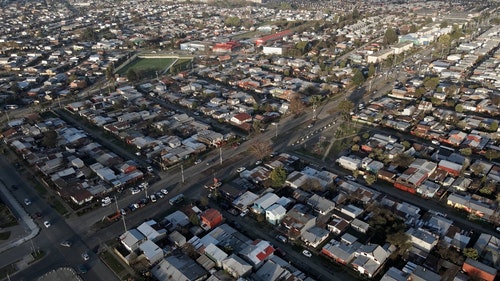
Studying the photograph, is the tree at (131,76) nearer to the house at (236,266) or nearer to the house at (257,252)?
the house at (257,252)

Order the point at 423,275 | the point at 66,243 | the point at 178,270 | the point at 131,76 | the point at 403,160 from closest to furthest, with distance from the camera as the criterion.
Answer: the point at 423,275
the point at 178,270
the point at 66,243
the point at 403,160
the point at 131,76

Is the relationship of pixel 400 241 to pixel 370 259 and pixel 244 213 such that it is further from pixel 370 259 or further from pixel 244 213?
pixel 244 213

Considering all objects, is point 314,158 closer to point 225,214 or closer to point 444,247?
point 225,214

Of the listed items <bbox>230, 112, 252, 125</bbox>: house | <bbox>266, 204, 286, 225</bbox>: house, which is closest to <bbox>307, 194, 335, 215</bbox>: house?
<bbox>266, 204, 286, 225</bbox>: house

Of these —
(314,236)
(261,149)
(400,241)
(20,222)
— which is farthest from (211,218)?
(20,222)

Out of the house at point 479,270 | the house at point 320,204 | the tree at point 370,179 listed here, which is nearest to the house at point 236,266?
the house at point 320,204

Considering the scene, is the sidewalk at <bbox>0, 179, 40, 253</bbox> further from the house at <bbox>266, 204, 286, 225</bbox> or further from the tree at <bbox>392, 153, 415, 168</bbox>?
the tree at <bbox>392, 153, 415, 168</bbox>

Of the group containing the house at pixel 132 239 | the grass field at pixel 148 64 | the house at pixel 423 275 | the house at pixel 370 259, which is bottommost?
the grass field at pixel 148 64
